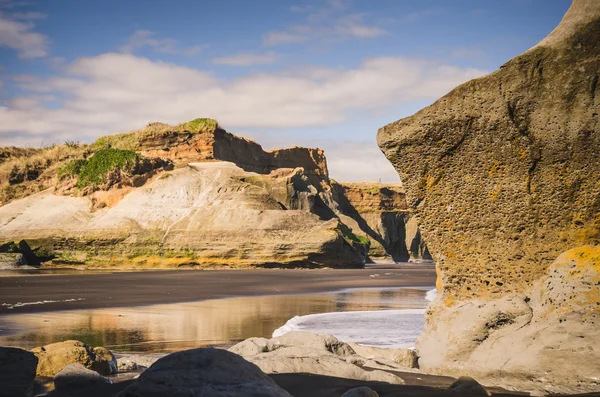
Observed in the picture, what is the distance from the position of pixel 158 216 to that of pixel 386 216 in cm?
4914

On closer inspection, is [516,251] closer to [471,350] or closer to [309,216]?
[471,350]

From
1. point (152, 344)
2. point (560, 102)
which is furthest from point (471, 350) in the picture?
point (152, 344)

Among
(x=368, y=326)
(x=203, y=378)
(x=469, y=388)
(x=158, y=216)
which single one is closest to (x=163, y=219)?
(x=158, y=216)

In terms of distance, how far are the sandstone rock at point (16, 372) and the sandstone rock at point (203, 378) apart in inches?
50.6

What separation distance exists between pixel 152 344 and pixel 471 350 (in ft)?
14.7

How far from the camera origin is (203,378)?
3.44 meters

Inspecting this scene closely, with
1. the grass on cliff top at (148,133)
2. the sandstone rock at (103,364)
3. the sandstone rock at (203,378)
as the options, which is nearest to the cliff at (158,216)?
the grass on cliff top at (148,133)

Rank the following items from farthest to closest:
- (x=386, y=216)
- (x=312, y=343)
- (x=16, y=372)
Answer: (x=386, y=216), (x=312, y=343), (x=16, y=372)

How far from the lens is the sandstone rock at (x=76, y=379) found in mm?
5262

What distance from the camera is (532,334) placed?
5875mm

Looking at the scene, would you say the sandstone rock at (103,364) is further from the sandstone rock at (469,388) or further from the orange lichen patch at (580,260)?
the orange lichen patch at (580,260)

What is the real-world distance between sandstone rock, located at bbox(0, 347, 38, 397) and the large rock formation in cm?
398

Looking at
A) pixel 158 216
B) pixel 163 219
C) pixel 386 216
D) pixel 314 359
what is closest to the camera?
pixel 314 359

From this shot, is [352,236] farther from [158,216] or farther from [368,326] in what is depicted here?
[368,326]
